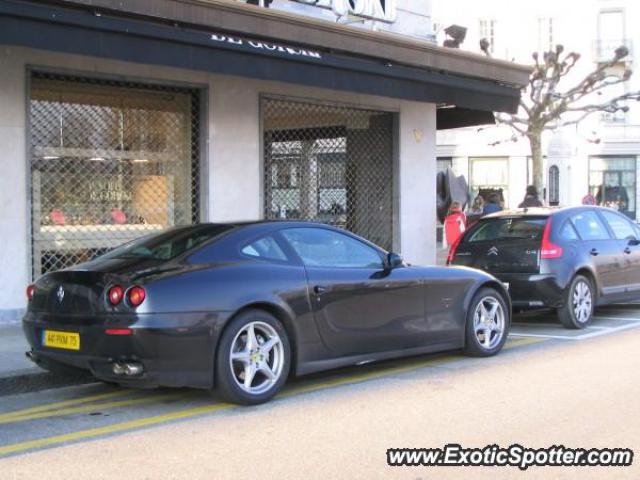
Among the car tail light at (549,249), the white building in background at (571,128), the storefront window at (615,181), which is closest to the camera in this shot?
the car tail light at (549,249)

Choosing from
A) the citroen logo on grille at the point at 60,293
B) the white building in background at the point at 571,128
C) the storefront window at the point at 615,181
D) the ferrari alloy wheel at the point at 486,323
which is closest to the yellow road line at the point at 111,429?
the citroen logo on grille at the point at 60,293

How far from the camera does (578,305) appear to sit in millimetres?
9898

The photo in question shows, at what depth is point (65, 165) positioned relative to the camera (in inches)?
406

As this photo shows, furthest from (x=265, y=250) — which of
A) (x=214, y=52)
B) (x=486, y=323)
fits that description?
(x=214, y=52)

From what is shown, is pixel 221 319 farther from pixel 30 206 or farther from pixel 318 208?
pixel 318 208

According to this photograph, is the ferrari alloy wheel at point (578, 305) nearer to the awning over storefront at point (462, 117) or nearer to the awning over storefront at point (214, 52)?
the awning over storefront at point (214, 52)

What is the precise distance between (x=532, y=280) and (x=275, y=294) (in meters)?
4.49

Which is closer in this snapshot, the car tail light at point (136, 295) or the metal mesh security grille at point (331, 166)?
the car tail light at point (136, 295)

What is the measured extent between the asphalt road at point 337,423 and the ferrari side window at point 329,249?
3.31 ft

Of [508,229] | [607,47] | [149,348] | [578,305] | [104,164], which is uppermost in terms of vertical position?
[607,47]

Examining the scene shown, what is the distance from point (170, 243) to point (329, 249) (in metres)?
1.31

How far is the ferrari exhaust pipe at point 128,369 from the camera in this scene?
18.5ft

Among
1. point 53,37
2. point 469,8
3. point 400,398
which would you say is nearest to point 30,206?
point 53,37

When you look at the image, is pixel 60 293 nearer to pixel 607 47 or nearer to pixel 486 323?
pixel 486 323
